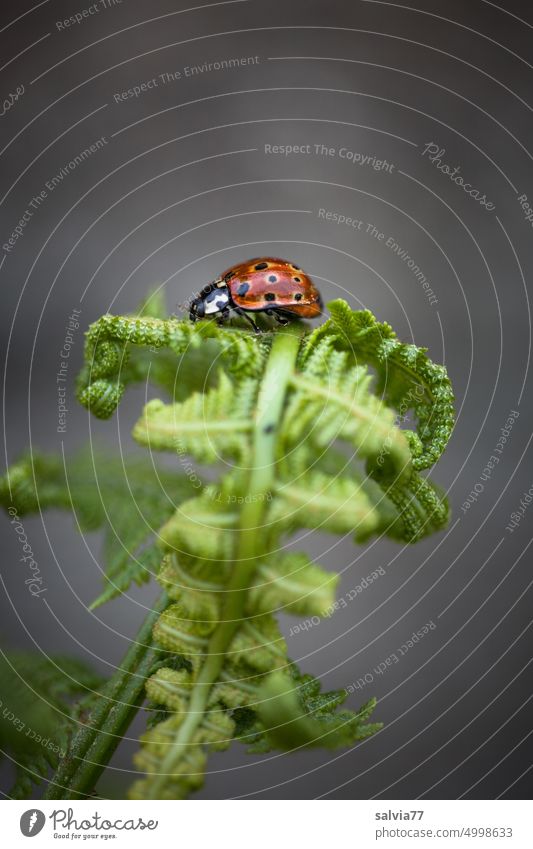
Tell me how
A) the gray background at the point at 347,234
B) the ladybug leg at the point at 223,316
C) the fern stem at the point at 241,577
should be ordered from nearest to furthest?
1. the fern stem at the point at 241,577
2. the ladybug leg at the point at 223,316
3. the gray background at the point at 347,234

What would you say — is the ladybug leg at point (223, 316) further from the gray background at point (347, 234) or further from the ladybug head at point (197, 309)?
the gray background at point (347, 234)

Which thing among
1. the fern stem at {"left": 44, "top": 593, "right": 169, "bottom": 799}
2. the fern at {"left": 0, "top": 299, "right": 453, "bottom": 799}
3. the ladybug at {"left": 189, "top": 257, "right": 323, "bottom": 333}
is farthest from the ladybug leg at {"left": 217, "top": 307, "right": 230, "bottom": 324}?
the fern stem at {"left": 44, "top": 593, "right": 169, "bottom": 799}

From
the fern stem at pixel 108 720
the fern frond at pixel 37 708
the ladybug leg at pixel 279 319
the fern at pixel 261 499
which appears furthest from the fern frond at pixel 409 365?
the fern frond at pixel 37 708

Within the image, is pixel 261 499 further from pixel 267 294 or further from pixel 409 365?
pixel 267 294

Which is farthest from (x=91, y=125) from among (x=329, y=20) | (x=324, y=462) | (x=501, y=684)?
(x=501, y=684)

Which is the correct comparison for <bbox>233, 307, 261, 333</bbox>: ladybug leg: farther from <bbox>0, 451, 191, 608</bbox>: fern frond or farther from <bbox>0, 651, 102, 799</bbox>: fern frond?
<bbox>0, 651, 102, 799</bbox>: fern frond

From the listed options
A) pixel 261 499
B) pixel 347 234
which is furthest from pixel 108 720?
pixel 347 234

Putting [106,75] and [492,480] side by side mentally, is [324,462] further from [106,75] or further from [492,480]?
[106,75]

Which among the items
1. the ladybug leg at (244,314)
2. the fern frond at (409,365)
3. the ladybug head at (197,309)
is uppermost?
the ladybug head at (197,309)
